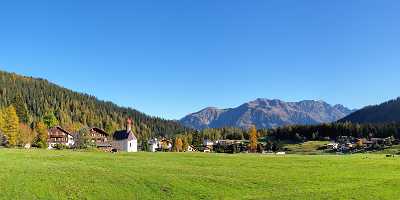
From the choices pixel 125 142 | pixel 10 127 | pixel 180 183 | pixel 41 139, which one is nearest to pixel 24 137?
pixel 41 139

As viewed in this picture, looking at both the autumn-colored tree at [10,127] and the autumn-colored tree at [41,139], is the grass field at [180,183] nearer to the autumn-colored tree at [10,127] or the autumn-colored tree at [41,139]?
the autumn-colored tree at [10,127]

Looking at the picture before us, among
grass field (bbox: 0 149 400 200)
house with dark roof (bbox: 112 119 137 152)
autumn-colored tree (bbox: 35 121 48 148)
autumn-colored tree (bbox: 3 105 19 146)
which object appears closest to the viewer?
grass field (bbox: 0 149 400 200)

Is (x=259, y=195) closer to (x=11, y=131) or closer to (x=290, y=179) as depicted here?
(x=290, y=179)

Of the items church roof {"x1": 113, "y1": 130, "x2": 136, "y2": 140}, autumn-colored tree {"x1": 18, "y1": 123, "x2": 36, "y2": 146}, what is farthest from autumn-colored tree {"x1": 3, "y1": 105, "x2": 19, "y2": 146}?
church roof {"x1": 113, "y1": 130, "x2": 136, "y2": 140}

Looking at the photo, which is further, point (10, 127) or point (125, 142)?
point (125, 142)

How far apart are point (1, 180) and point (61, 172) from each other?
271 inches

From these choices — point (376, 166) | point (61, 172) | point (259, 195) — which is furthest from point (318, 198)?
point (376, 166)

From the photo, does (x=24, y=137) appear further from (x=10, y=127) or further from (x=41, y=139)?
(x=10, y=127)

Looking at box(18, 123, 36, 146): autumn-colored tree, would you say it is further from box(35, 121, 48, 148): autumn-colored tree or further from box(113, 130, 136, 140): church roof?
box(113, 130, 136, 140): church roof

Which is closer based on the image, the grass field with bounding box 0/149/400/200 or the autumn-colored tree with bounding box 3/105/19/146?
the grass field with bounding box 0/149/400/200

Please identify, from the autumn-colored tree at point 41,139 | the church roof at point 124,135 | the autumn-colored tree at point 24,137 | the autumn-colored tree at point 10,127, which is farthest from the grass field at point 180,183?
the autumn-colored tree at point 24,137

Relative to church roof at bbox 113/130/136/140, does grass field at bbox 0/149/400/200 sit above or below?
below

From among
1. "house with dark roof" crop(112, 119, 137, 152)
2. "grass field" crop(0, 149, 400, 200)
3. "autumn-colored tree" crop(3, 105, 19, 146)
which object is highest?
"autumn-colored tree" crop(3, 105, 19, 146)

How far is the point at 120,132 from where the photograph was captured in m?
175
